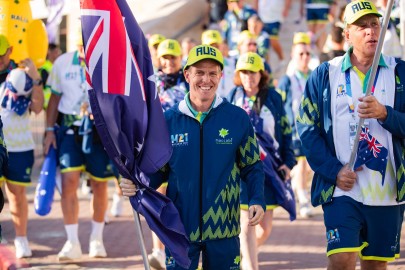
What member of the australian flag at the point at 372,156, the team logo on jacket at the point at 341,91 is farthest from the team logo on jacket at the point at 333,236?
the team logo on jacket at the point at 341,91

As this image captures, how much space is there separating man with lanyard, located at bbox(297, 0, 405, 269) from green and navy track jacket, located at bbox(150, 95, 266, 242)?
0.53 m

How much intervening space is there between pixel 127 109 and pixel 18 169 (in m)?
4.04

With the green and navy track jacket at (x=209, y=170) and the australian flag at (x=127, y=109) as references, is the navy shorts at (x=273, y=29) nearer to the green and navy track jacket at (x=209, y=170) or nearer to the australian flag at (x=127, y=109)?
the green and navy track jacket at (x=209, y=170)

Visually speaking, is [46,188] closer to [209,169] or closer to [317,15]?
[209,169]

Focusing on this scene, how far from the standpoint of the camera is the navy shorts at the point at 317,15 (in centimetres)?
1709

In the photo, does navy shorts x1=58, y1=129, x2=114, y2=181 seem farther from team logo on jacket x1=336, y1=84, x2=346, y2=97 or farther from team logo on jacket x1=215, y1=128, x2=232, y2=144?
team logo on jacket x1=336, y1=84, x2=346, y2=97

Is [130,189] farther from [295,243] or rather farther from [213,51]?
[295,243]

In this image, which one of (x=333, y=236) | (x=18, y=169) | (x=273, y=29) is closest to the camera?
(x=333, y=236)

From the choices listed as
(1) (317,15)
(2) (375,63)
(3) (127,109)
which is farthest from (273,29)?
(3) (127,109)

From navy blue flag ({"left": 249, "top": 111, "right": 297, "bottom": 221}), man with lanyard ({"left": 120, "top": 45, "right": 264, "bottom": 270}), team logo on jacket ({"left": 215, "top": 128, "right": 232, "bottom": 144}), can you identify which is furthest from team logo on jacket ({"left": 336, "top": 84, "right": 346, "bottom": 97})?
navy blue flag ({"left": 249, "top": 111, "right": 297, "bottom": 221})

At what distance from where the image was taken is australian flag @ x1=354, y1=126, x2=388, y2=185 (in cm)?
652

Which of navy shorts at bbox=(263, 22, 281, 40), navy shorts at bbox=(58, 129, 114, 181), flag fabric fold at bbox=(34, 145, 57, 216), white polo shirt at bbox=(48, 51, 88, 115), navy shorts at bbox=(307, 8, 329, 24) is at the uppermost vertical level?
navy shorts at bbox=(307, 8, 329, 24)

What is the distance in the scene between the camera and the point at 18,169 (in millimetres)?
9906

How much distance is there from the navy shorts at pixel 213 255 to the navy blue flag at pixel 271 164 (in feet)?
7.96
